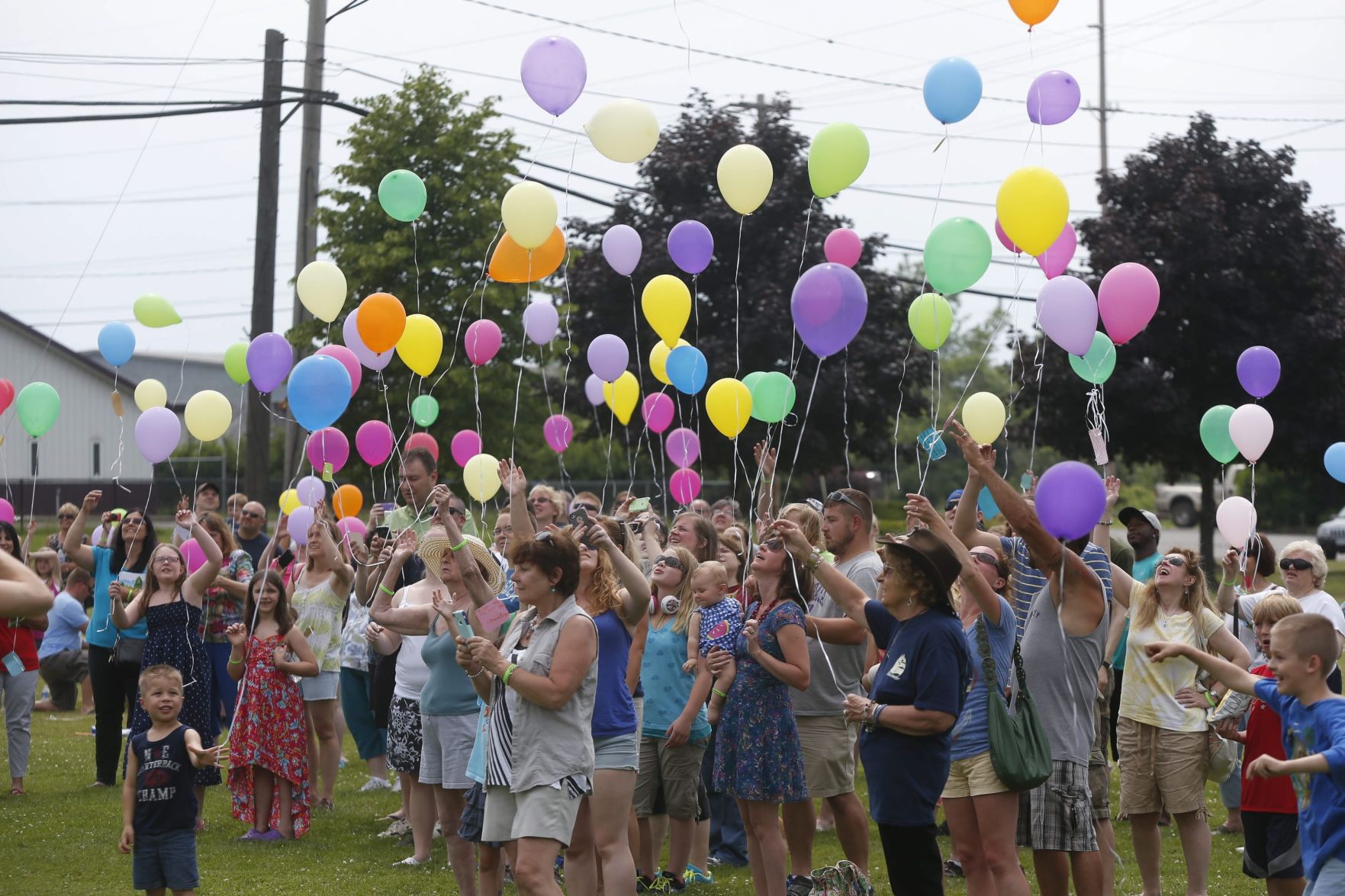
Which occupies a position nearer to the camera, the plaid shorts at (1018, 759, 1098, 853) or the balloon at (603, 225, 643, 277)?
the plaid shorts at (1018, 759, 1098, 853)

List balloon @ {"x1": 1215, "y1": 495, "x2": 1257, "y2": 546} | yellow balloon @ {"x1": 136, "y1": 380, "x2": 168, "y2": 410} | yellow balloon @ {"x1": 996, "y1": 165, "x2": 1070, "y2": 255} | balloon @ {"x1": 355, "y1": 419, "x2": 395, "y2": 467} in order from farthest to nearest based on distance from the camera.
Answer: balloon @ {"x1": 355, "y1": 419, "x2": 395, "y2": 467} < yellow balloon @ {"x1": 136, "y1": 380, "x2": 168, "y2": 410} < balloon @ {"x1": 1215, "y1": 495, "x2": 1257, "y2": 546} < yellow balloon @ {"x1": 996, "y1": 165, "x2": 1070, "y2": 255}

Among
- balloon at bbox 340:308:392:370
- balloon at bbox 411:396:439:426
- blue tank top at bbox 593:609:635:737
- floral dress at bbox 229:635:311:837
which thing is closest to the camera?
blue tank top at bbox 593:609:635:737

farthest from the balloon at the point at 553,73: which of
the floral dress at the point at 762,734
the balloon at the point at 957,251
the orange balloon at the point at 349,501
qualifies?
the orange balloon at the point at 349,501

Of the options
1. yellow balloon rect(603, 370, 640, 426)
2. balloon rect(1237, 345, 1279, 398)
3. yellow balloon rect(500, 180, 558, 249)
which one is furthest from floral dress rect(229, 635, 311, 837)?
balloon rect(1237, 345, 1279, 398)

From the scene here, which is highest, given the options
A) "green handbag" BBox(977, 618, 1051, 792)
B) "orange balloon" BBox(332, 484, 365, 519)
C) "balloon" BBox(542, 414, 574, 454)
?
"balloon" BBox(542, 414, 574, 454)

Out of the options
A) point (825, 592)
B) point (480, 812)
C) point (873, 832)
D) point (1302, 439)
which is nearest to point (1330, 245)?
point (1302, 439)

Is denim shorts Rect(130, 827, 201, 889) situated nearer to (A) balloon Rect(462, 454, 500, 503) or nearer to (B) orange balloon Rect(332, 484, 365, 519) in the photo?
(A) balloon Rect(462, 454, 500, 503)

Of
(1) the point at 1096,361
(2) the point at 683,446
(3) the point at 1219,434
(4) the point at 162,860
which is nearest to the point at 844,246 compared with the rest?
(1) the point at 1096,361

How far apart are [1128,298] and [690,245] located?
9.91 ft

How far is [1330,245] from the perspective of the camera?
19.9 m

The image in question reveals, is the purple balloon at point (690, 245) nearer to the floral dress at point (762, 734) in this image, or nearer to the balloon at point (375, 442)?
the balloon at point (375, 442)

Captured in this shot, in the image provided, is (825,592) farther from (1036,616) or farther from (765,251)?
(765,251)

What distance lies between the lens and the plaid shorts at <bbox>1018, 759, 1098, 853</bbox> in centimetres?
514

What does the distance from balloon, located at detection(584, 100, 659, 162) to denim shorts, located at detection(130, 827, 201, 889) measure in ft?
14.9
